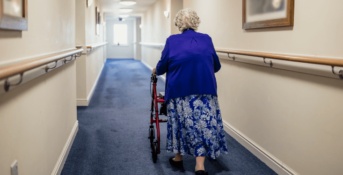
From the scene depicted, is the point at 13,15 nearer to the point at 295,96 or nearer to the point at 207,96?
the point at 207,96

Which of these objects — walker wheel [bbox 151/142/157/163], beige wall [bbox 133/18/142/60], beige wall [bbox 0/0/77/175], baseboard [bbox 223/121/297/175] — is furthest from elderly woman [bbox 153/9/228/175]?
beige wall [bbox 133/18/142/60]

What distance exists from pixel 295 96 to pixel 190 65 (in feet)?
2.97

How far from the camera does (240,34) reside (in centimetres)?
350

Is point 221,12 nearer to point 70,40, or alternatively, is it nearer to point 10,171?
point 70,40

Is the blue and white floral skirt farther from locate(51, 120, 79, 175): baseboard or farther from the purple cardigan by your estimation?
locate(51, 120, 79, 175): baseboard

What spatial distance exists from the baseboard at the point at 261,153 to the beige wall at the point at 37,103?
197cm

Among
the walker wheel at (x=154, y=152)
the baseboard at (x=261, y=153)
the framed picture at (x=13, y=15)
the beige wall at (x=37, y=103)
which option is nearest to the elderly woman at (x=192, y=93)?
the walker wheel at (x=154, y=152)

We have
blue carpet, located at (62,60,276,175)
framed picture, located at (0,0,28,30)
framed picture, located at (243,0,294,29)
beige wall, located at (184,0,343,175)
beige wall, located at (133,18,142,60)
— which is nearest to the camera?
framed picture, located at (0,0,28,30)

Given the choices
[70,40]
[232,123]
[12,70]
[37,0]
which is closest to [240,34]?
[232,123]

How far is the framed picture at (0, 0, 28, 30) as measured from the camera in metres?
1.34

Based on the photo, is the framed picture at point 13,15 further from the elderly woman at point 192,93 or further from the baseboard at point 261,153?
the baseboard at point 261,153

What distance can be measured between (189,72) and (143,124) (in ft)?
6.55

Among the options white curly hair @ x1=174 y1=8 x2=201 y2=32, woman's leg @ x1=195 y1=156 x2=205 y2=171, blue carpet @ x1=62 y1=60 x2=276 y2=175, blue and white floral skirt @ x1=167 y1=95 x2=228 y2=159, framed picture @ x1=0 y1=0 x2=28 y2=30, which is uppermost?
white curly hair @ x1=174 y1=8 x2=201 y2=32

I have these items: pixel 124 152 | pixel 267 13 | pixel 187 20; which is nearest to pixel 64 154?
pixel 124 152
